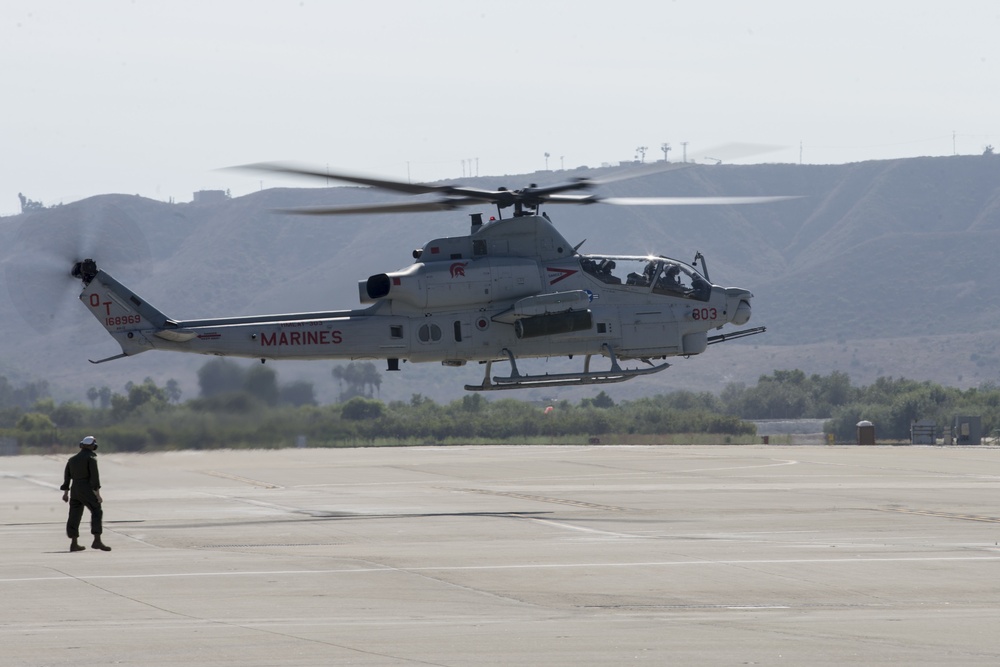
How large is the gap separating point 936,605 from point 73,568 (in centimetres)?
1023

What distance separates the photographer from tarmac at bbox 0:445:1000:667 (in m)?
11.9

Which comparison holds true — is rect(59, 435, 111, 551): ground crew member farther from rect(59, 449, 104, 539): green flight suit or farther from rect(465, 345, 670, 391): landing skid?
rect(465, 345, 670, 391): landing skid

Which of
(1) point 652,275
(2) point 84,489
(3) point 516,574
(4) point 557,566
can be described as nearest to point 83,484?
(2) point 84,489

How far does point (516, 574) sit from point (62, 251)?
1703cm

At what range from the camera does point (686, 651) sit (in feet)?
38.2

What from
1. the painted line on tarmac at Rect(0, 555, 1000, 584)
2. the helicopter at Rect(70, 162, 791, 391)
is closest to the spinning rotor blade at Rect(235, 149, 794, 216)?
the helicopter at Rect(70, 162, 791, 391)

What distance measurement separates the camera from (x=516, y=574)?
16.4 metres

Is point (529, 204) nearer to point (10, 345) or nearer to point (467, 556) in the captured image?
point (467, 556)

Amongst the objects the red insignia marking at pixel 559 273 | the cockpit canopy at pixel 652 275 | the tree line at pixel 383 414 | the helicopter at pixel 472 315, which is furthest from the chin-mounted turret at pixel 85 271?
the cockpit canopy at pixel 652 275

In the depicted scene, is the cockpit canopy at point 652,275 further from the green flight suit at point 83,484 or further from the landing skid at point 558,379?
the green flight suit at point 83,484

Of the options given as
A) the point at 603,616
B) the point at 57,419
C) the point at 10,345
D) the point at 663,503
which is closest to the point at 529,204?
the point at 663,503

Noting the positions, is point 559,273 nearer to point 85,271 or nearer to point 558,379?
point 558,379

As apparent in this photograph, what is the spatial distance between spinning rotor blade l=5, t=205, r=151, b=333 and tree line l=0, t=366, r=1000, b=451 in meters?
5.36

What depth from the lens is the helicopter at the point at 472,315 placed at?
93.6ft
